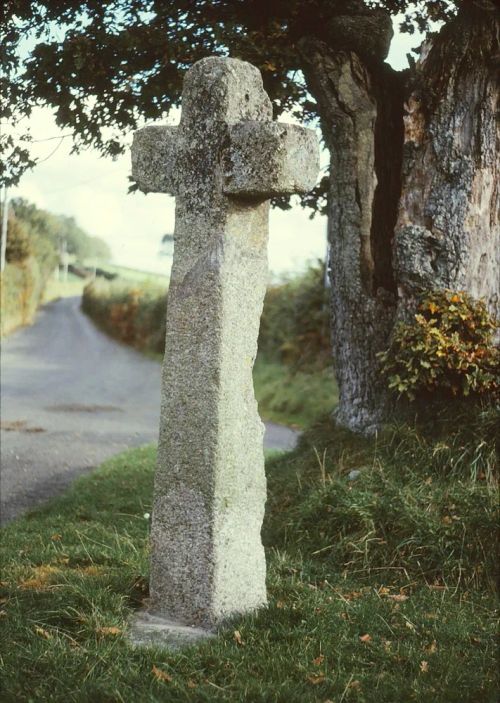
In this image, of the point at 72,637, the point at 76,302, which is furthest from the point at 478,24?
the point at 76,302

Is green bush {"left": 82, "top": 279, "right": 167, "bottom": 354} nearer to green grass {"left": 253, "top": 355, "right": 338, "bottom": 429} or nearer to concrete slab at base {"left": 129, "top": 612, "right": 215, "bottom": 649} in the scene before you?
green grass {"left": 253, "top": 355, "right": 338, "bottom": 429}

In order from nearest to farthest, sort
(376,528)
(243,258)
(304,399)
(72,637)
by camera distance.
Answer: (72,637), (243,258), (376,528), (304,399)

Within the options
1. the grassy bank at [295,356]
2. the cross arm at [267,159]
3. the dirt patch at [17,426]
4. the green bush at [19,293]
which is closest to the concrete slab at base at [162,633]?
the cross arm at [267,159]

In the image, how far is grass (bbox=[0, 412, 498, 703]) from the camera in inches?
168

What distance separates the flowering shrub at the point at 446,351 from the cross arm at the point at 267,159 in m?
3.67

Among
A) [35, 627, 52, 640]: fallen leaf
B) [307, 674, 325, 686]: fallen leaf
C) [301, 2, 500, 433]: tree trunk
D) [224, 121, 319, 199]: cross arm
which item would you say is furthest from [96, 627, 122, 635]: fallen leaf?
[301, 2, 500, 433]: tree trunk

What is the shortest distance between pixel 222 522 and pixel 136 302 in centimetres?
2929

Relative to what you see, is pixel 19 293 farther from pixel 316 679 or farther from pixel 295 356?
pixel 316 679

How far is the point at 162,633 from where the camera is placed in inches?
189

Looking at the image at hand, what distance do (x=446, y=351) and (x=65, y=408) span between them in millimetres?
12312

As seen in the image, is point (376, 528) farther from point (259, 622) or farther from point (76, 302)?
point (76, 302)

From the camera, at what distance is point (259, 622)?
4.90m

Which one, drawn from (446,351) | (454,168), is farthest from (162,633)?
(454,168)

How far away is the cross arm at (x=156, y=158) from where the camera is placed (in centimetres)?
516
